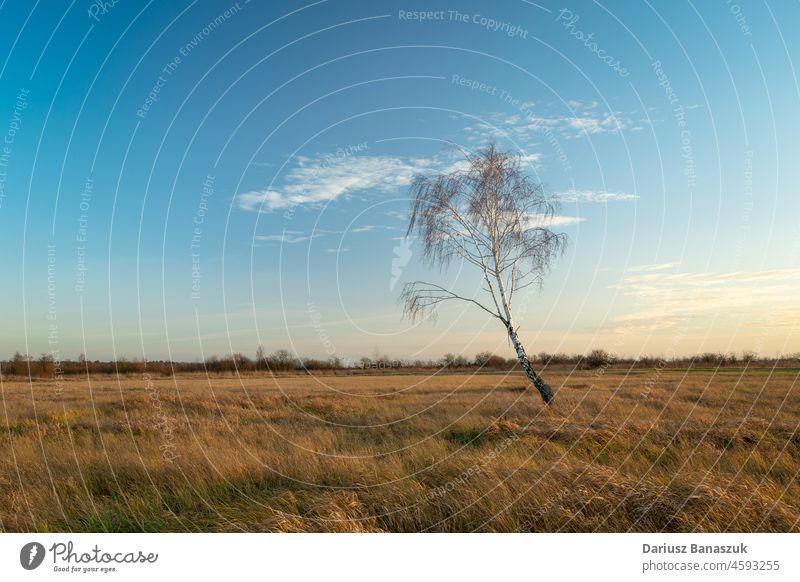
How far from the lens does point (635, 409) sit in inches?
744
